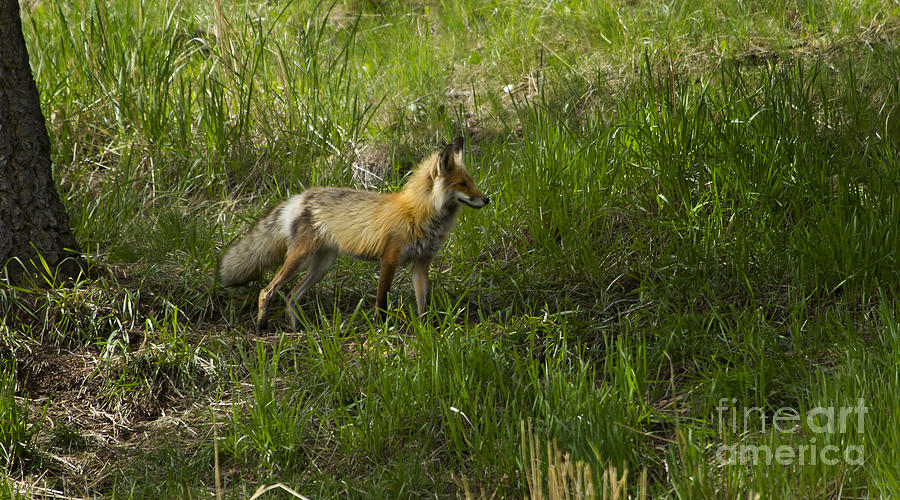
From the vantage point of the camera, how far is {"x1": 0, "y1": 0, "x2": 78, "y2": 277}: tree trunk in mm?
4930

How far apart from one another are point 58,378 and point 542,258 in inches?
116

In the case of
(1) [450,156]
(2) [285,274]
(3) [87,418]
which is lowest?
(3) [87,418]

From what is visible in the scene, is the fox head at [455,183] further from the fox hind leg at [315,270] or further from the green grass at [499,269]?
the fox hind leg at [315,270]

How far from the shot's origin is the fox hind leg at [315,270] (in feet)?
17.9

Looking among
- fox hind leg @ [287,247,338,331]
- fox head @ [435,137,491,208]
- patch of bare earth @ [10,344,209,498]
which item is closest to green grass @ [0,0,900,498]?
patch of bare earth @ [10,344,209,498]

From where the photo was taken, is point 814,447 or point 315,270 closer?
point 814,447

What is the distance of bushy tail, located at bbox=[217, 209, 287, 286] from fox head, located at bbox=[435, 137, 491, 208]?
1.15 m

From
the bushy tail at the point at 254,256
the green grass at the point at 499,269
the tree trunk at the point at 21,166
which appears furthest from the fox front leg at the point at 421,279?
the tree trunk at the point at 21,166

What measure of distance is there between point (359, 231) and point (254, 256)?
726 mm

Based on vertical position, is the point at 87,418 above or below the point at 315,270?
below

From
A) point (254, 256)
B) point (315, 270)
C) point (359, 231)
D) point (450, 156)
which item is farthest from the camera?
point (315, 270)

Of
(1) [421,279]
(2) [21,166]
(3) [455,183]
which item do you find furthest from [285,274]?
(2) [21,166]

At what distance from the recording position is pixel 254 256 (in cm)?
543

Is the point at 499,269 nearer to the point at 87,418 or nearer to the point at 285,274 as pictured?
the point at 285,274
